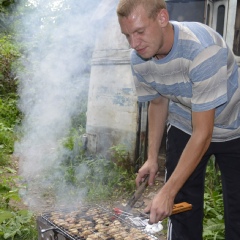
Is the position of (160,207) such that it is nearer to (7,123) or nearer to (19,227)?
(19,227)

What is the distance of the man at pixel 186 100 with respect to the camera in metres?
2.39

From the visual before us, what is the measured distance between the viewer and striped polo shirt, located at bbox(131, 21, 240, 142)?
239 cm

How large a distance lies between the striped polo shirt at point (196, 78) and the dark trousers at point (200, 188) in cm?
12

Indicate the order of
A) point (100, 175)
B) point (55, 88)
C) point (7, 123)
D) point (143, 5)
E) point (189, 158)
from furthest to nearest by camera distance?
point (7, 123) → point (55, 88) → point (100, 175) → point (189, 158) → point (143, 5)

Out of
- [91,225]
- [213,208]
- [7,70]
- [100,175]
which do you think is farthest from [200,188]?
[7,70]

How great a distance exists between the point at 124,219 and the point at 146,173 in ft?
Result: 1.65

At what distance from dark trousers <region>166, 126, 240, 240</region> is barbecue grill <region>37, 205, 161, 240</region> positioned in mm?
331

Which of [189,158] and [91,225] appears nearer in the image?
[189,158]

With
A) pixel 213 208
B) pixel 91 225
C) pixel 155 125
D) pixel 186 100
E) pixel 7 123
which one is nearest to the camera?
pixel 186 100

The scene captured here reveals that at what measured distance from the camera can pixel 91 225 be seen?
324cm

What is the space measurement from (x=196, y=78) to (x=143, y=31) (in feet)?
1.63

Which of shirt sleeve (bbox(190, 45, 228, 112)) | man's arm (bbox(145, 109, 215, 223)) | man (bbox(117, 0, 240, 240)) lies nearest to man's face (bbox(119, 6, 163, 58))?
man (bbox(117, 0, 240, 240))

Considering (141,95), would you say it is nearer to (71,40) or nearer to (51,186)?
(51,186)

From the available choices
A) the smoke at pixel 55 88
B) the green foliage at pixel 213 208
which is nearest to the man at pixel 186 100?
the green foliage at pixel 213 208
